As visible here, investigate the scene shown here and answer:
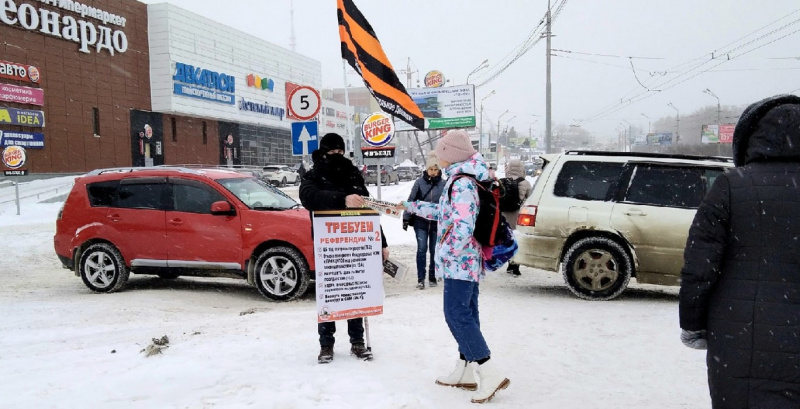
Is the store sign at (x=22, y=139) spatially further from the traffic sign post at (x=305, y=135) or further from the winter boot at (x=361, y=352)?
the winter boot at (x=361, y=352)

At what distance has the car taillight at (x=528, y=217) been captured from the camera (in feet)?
24.2

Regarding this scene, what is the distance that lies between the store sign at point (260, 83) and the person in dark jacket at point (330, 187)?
150 ft

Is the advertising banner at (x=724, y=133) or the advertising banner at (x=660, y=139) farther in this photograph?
the advertising banner at (x=660, y=139)

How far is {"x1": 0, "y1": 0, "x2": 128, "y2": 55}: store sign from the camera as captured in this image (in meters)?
29.0

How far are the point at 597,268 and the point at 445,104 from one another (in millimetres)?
33641

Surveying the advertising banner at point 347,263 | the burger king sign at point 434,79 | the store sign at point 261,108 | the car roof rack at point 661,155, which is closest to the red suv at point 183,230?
the advertising banner at point 347,263

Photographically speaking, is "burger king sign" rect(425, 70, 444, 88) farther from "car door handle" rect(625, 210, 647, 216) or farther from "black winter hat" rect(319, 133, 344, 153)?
"black winter hat" rect(319, 133, 344, 153)

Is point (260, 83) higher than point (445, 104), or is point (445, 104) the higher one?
point (260, 83)

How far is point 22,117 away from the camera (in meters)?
29.2

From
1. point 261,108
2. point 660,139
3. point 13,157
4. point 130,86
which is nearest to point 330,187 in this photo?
point 13,157

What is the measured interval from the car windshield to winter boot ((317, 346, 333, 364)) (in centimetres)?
394

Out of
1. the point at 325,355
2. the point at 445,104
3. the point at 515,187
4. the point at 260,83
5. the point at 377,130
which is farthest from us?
the point at 260,83

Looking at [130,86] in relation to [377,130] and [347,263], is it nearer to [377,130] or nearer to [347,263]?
[377,130]

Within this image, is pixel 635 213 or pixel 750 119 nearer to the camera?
pixel 750 119
